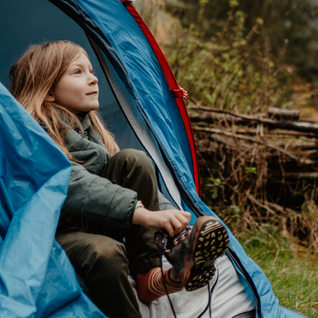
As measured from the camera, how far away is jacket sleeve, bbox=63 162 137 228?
91cm

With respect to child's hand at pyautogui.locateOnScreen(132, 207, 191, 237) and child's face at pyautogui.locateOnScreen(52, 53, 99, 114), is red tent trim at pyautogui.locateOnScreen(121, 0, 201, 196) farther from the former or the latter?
child's hand at pyautogui.locateOnScreen(132, 207, 191, 237)

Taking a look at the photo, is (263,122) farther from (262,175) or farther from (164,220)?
(164,220)

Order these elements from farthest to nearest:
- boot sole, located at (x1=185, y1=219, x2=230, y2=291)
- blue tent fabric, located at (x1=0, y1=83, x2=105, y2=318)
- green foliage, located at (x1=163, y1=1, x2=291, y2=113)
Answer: green foliage, located at (x1=163, y1=1, x2=291, y2=113), boot sole, located at (x1=185, y1=219, x2=230, y2=291), blue tent fabric, located at (x1=0, y1=83, x2=105, y2=318)

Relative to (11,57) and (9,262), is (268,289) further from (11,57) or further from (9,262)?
(11,57)

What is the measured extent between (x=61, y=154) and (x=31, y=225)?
19 cm

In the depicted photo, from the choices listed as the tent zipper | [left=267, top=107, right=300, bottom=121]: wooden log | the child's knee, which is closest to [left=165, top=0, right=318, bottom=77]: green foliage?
[left=267, top=107, right=300, bottom=121]: wooden log

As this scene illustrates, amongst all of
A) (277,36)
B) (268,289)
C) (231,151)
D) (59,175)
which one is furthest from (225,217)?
(277,36)

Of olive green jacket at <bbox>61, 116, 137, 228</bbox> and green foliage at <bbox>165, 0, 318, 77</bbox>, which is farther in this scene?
green foliage at <bbox>165, 0, 318, 77</bbox>

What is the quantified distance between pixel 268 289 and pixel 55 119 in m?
1.00

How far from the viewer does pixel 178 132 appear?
170 centimetres

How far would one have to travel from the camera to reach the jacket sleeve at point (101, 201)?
2.99 ft

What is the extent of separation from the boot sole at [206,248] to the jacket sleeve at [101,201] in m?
0.20

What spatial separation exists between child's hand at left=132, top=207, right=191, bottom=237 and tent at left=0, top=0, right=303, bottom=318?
221 millimetres

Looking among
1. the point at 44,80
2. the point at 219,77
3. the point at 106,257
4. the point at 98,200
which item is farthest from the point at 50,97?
the point at 219,77
